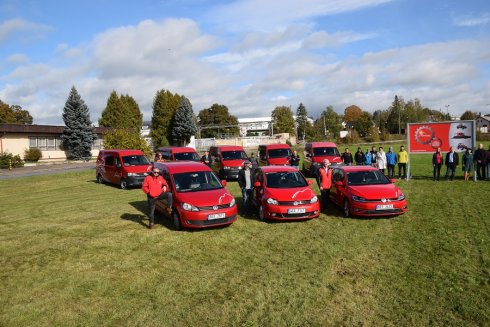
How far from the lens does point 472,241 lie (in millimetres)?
8695

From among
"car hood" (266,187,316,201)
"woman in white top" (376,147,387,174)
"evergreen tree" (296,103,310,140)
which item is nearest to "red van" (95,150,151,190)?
"car hood" (266,187,316,201)

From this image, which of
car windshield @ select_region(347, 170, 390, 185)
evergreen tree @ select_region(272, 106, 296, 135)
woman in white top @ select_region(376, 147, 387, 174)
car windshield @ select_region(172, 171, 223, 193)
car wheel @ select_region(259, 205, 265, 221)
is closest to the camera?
car windshield @ select_region(172, 171, 223, 193)

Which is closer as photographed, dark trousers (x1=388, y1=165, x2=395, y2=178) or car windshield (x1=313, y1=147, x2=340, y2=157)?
dark trousers (x1=388, y1=165, x2=395, y2=178)

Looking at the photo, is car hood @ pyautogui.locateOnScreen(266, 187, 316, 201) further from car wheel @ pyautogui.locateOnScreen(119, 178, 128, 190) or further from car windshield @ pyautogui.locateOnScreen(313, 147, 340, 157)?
car windshield @ pyautogui.locateOnScreen(313, 147, 340, 157)

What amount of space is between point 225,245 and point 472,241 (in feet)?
17.7

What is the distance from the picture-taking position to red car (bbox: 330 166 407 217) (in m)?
11.1

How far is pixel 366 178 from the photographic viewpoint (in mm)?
12531

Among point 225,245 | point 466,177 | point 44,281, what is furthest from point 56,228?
point 466,177

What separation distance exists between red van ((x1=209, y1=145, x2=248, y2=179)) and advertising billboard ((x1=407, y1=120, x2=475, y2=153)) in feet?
28.7

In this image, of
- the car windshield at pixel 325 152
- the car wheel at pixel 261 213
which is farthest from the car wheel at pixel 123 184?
the car wheel at pixel 261 213

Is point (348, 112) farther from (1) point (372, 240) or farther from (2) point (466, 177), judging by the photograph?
(1) point (372, 240)

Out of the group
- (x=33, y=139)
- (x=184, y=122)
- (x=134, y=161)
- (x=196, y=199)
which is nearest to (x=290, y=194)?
(x=196, y=199)

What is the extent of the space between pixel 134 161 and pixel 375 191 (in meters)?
13.3

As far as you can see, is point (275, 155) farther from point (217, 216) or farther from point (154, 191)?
point (217, 216)
